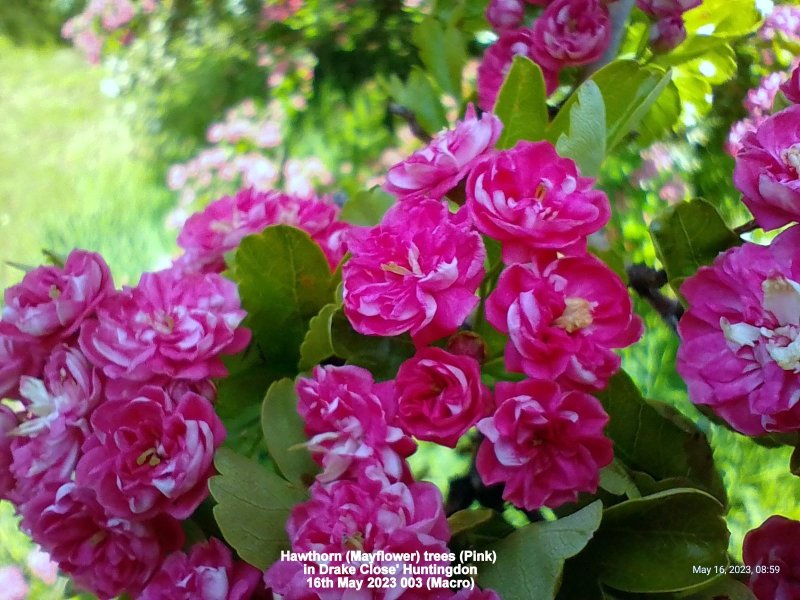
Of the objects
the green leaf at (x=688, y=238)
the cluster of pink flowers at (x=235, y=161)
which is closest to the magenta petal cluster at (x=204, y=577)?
the green leaf at (x=688, y=238)

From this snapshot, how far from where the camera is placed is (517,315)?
0.23m

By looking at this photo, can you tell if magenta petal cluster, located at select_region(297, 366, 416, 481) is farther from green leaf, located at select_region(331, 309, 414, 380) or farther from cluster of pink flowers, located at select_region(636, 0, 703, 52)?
cluster of pink flowers, located at select_region(636, 0, 703, 52)

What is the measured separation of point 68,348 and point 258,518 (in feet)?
0.35

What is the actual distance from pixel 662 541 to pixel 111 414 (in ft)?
0.71

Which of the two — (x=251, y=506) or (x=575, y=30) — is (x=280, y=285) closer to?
(x=251, y=506)

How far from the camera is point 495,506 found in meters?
0.33

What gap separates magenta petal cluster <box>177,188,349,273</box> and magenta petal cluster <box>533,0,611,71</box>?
15cm

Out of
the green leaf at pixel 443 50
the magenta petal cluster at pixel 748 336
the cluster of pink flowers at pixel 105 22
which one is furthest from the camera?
the cluster of pink flowers at pixel 105 22

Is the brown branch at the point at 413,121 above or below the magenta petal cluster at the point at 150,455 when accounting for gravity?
below

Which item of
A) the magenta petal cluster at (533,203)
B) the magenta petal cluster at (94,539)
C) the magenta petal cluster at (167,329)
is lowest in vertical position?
the magenta petal cluster at (94,539)

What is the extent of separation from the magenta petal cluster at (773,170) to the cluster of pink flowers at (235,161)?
0.77m

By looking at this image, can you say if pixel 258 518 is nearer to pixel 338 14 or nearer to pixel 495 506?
pixel 495 506

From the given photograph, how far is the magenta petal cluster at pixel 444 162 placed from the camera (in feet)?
0.88

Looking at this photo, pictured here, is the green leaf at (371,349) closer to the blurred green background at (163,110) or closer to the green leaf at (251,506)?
the green leaf at (251,506)
